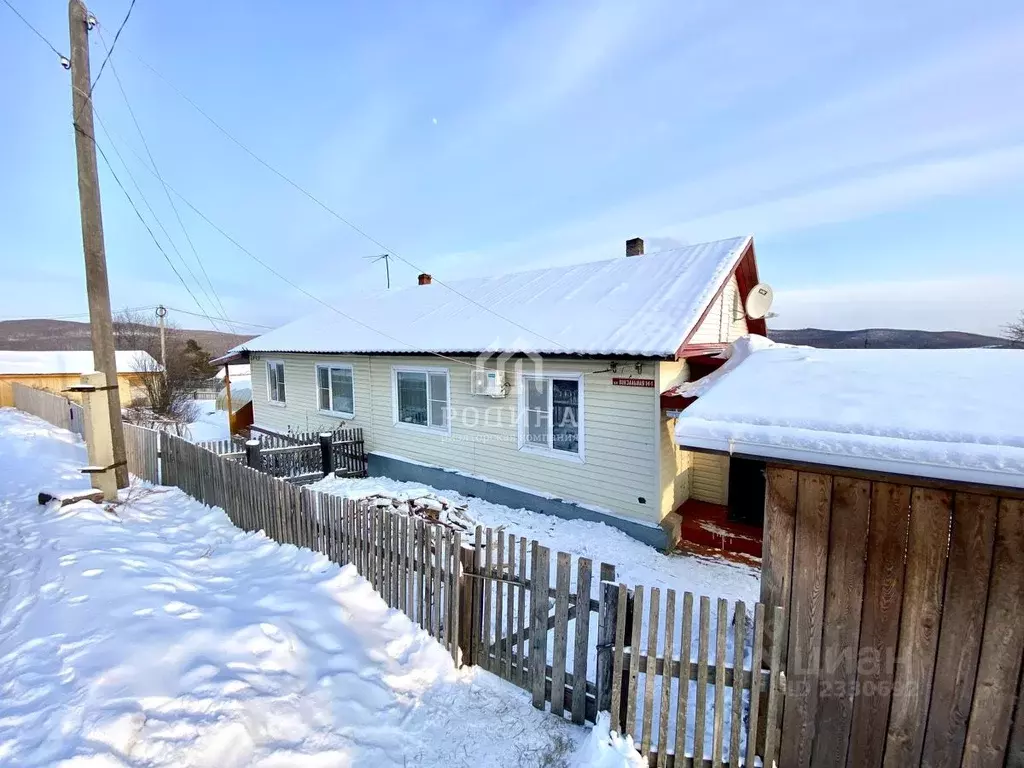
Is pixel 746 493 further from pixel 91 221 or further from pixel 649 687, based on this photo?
pixel 91 221

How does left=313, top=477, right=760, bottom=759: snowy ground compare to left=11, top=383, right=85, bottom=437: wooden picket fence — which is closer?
left=313, top=477, right=760, bottom=759: snowy ground

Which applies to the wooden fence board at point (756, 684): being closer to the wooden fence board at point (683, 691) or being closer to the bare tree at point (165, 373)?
the wooden fence board at point (683, 691)

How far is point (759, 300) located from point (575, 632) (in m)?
7.77

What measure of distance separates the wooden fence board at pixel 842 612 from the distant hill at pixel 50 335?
62317mm

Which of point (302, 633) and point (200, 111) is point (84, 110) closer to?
point (200, 111)

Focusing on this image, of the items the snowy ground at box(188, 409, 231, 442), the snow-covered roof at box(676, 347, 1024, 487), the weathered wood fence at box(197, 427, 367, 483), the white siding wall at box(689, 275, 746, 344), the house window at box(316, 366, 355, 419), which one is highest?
the white siding wall at box(689, 275, 746, 344)

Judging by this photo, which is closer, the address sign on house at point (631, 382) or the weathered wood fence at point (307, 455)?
the address sign on house at point (631, 382)

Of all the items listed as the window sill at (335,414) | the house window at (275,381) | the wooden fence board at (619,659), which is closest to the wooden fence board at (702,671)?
the wooden fence board at (619,659)

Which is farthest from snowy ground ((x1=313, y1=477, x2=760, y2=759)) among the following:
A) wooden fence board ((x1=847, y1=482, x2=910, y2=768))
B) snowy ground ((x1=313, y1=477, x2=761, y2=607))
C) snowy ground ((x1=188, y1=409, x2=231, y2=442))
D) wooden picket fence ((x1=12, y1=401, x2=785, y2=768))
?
snowy ground ((x1=188, y1=409, x2=231, y2=442))

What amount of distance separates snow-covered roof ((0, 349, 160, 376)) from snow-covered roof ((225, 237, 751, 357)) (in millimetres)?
28826

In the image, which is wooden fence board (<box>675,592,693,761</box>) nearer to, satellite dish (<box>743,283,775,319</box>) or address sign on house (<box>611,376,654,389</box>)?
address sign on house (<box>611,376,654,389</box>)

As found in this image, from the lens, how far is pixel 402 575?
4.54 m

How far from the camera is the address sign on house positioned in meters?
7.23

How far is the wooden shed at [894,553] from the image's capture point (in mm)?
2463
